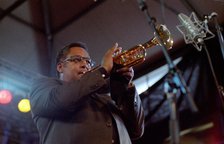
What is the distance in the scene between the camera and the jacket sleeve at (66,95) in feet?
7.51

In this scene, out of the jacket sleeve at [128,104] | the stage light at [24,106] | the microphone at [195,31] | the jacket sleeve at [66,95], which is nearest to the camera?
the jacket sleeve at [66,95]

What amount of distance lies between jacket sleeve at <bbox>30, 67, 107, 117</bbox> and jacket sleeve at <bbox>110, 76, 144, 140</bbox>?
0.28m

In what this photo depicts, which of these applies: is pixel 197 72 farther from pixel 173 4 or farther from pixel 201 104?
pixel 173 4

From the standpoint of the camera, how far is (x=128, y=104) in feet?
8.49

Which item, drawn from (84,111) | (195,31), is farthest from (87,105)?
(195,31)

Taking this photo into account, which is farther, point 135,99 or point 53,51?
point 53,51

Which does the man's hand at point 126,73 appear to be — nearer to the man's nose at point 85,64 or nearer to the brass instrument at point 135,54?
the brass instrument at point 135,54

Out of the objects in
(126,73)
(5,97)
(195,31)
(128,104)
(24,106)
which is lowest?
(128,104)

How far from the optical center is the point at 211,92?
5070mm

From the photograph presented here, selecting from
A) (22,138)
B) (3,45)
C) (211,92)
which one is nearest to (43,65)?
(3,45)

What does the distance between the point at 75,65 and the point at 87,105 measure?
38 centimetres

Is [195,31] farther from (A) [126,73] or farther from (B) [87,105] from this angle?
(B) [87,105]

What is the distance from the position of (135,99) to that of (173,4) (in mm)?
2970

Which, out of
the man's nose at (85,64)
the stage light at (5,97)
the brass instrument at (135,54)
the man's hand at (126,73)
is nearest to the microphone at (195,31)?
the brass instrument at (135,54)
